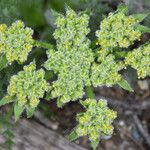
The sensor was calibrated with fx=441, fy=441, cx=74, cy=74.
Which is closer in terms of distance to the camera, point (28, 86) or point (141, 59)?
point (28, 86)

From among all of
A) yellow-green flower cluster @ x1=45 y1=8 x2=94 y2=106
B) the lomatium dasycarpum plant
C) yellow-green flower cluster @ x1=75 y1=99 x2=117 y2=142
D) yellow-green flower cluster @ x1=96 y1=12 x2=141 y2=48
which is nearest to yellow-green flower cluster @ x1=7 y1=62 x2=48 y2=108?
the lomatium dasycarpum plant

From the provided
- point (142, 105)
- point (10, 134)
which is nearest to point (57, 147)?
point (10, 134)

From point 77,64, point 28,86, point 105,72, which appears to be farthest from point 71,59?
point 28,86

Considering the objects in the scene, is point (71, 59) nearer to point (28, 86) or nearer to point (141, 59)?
point (28, 86)

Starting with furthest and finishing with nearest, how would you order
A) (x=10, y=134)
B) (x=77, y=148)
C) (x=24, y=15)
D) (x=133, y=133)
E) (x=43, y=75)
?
(x=133, y=133), (x=77, y=148), (x=24, y=15), (x=10, y=134), (x=43, y=75)

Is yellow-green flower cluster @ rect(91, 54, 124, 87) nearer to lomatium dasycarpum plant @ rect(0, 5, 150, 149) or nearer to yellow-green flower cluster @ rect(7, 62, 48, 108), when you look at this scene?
lomatium dasycarpum plant @ rect(0, 5, 150, 149)

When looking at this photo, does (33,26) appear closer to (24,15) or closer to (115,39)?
(24,15)
